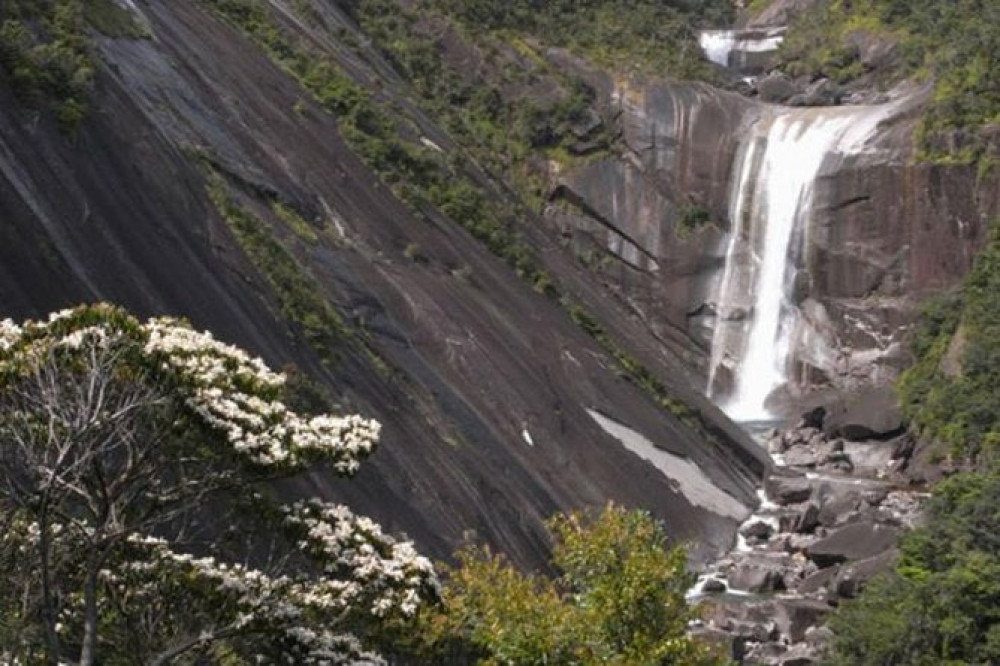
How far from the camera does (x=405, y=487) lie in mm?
25906

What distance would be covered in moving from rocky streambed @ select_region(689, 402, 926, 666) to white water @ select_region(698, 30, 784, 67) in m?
29.5

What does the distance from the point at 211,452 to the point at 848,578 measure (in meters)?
22.1

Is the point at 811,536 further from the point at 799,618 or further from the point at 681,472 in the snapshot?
the point at 799,618

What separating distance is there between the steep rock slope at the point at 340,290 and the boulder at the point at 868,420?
13.5 feet

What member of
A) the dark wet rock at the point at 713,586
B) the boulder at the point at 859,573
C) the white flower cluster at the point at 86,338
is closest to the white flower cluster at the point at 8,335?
the white flower cluster at the point at 86,338

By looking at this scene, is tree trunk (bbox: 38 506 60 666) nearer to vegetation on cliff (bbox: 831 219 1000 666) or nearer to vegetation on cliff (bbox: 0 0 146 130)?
vegetation on cliff (bbox: 0 0 146 130)

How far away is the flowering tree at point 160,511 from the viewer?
37.1 feet

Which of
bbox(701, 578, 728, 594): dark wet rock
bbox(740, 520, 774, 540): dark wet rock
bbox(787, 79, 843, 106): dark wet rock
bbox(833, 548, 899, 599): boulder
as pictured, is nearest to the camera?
bbox(833, 548, 899, 599): boulder

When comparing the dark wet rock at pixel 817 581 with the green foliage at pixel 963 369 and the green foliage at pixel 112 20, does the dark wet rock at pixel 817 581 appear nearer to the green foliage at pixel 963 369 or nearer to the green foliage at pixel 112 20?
the green foliage at pixel 963 369

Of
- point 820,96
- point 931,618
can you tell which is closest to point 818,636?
point 931,618

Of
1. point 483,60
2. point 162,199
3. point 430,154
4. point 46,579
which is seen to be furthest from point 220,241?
point 483,60

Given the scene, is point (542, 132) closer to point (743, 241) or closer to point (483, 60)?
point (483, 60)

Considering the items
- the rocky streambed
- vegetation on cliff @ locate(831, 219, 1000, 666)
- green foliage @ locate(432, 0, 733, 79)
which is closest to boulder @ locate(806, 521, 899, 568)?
the rocky streambed

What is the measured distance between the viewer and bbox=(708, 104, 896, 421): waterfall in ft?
187
